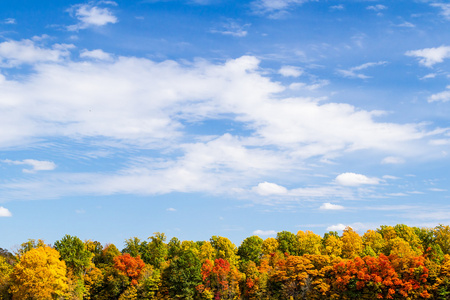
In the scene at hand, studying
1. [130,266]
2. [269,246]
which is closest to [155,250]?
[130,266]

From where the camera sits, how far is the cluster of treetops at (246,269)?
10044 cm

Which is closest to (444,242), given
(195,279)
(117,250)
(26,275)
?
(195,279)

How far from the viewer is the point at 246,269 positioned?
121 meters

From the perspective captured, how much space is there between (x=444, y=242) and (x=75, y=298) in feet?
297

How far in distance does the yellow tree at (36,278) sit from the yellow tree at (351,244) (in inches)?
2921

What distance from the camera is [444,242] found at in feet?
389

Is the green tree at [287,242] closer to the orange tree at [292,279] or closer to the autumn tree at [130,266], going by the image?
the orange tree at [292,279]

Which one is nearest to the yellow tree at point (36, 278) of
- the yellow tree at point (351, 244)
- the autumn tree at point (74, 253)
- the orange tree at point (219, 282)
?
the autumn tree at point (74, 253)

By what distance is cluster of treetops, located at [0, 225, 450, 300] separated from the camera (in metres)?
100

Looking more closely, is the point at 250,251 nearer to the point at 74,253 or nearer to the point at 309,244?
the point at 309,244

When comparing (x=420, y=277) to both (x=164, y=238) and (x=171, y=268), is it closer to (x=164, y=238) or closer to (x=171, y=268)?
(x=171, y=268)

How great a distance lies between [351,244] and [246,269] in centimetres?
3195

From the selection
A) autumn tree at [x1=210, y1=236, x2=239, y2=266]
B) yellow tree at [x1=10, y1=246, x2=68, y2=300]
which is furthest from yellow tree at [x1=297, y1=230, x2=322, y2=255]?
yellow tree at [x1=10, y1=246, x2=68, y2=300]

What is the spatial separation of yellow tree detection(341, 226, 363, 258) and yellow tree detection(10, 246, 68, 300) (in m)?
74.2
